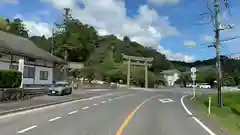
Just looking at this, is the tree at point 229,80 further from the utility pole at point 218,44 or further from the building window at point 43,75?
the utility pole at point 218,44

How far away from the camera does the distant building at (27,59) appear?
36.5m

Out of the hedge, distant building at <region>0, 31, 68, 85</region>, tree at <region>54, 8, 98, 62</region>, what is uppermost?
tree at <region>54, 8, 98, 62</region>

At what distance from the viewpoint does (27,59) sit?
40719 millimetres

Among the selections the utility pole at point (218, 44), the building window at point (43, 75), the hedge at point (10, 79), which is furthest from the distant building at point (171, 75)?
the hedge at point (10, 79)

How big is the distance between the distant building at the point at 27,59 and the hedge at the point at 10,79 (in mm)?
8478

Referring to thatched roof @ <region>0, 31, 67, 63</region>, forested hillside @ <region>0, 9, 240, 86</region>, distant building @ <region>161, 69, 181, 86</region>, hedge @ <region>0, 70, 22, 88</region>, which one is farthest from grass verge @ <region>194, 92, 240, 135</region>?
distant building @ <region>161, 69, 181, 86</region>

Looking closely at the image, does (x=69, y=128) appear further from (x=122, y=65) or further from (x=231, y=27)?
(x=122, y=65)

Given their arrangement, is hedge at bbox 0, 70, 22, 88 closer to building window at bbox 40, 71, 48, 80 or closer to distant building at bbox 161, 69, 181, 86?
building window at bbox 40, 71, 48, 80

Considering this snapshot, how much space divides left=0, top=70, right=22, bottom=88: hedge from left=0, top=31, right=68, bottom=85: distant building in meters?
8.48

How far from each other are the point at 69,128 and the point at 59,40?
240 feet

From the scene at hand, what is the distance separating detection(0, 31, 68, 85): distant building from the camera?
1438 inches

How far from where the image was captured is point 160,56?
13412cm

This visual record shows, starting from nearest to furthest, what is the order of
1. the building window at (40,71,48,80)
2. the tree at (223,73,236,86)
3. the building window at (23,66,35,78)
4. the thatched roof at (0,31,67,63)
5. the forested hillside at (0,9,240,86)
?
the thatched roof at (0,31,67,63) → the building window at (23,66,35,78) → the building window at (40,71,48,80) → the forested hillside at (0,9,240,86) → the tree at (223,73,236,86)

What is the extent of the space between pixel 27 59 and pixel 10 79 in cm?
1531
